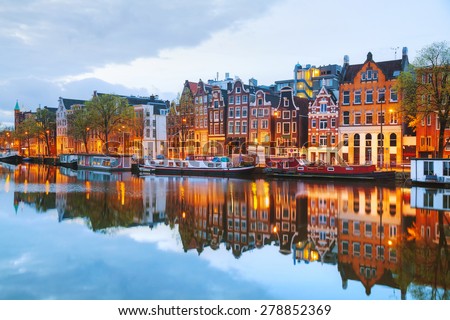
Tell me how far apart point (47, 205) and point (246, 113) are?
163ft

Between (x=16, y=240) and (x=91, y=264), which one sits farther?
(x=16, y=240)

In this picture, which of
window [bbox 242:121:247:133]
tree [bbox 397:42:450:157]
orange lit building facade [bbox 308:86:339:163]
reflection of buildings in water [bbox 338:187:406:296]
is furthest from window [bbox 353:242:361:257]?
window [bbox 242:121:247:133]

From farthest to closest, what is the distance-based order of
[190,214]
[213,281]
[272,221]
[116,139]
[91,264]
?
[116,139], [190,214], [272,221], [91,264], [213,281]

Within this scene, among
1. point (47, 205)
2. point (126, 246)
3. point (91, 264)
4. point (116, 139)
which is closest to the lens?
point (91, 264)

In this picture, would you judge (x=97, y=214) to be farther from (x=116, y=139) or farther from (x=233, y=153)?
(x=116, y=139)

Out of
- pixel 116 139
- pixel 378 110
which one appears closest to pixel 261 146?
pixel 378 110

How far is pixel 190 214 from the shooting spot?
91.9ft

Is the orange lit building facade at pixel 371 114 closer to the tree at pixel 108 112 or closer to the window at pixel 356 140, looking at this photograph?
the window at pixel 356 140

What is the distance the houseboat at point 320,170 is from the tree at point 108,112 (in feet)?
115

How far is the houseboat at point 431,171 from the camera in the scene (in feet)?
140

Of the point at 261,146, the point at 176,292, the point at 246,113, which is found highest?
the point at 246,113

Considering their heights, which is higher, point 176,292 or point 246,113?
point 246,113

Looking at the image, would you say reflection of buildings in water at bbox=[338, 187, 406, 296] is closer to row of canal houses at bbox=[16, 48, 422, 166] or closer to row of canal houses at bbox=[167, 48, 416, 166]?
row of canal houses at bbox=[167, 48, 416, 166]

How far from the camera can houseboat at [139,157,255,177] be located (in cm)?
6228
